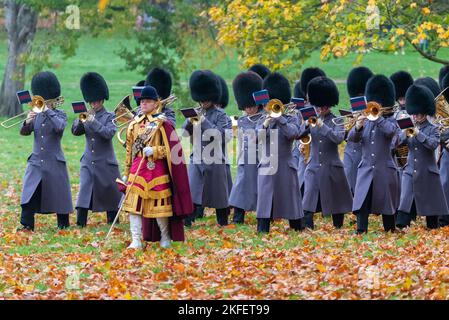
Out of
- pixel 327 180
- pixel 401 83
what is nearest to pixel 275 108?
pixel 327 180

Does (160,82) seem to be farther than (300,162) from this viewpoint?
No

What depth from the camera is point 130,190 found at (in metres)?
14.2

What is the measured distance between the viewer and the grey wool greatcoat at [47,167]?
16.1 m

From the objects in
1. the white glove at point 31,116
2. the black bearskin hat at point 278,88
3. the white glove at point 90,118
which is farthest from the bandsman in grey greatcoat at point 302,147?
the white glove at point 31,116

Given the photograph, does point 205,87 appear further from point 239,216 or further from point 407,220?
point 407,220

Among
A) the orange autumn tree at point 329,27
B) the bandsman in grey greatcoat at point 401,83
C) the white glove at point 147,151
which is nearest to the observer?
the white glove at point 147,151

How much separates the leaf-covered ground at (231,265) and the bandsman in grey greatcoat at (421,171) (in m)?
Answer: 0.27

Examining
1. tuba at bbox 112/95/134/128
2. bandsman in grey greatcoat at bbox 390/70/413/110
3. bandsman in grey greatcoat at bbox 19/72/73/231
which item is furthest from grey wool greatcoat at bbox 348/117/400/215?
bandsman in grey greatcoat at bbox 19/72/73/231

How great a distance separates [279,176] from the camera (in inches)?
624

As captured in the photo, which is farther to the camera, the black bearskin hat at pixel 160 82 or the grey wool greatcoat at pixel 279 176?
the black bearskin hat at pixel 160 82

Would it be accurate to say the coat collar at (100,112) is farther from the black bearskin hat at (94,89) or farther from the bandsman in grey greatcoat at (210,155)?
the bandsman in grey greatcoat at (210,155)

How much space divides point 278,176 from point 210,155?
1.73m
